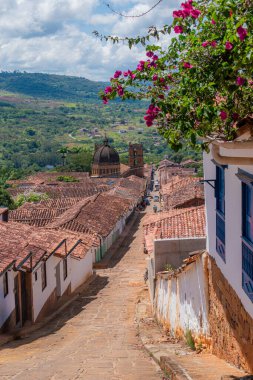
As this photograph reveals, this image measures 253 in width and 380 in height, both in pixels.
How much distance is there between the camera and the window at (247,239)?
21.5ft

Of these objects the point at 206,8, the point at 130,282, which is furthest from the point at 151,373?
the point at 130,282

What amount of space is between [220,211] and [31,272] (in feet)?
27.6

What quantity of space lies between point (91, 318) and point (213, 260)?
25.0 ft

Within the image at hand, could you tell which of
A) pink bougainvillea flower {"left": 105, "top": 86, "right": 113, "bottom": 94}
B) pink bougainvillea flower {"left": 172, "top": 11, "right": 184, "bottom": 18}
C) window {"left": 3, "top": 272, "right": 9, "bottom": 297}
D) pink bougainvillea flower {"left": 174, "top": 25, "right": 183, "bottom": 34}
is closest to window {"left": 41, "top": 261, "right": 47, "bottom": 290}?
window {"left": 3, "top": 272, "right": 9, "bottom": 297}

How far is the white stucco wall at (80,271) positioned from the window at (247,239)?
52.1ft

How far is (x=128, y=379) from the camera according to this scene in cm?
768

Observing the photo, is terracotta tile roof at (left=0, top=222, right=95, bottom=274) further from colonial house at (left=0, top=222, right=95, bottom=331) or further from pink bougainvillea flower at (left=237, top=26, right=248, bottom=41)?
pink bougainvillea flower at (left=237, top=26, right=248, bottom=41)

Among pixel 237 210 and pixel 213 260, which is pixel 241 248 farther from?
pixel 213 260

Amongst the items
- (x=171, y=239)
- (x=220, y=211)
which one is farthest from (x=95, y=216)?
(x=220, y=211)

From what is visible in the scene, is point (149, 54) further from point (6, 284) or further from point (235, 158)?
point (6, 284)

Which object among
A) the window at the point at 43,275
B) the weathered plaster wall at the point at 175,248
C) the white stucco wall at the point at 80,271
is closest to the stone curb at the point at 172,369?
the weathered plaster wall at the point at 175,248

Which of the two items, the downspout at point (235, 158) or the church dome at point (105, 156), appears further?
the church dome at point (105, 156)

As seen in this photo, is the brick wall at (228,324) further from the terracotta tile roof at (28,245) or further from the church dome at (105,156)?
the church dome at (105,156)

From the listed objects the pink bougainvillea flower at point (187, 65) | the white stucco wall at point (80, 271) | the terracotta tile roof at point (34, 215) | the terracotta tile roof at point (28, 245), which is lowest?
the white stucco wall at point (80, 271)
